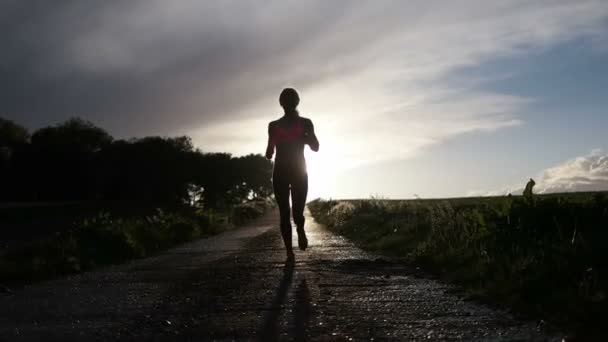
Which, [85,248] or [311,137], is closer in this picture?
[311,137]

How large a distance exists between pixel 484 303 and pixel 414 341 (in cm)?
149

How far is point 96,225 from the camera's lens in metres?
13.7

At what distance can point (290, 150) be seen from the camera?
8.79m

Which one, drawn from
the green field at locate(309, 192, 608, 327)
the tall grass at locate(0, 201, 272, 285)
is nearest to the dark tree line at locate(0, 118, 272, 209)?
the tall grass at locate(0, 201, 272, 285)

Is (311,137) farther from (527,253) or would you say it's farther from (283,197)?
(527,253)

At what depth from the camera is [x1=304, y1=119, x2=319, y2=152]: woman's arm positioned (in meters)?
8.85

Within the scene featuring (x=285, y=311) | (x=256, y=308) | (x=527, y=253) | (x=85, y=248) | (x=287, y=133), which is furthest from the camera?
(x=85, y=248)

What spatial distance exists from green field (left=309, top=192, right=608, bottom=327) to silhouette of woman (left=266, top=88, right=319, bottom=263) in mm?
1726

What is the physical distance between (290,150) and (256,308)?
4.10 m

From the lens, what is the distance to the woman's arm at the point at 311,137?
8.85 metres

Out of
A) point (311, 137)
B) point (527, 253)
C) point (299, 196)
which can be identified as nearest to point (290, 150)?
point (311, 137)

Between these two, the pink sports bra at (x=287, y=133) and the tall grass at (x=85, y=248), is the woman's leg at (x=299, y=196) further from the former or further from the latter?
the tall grass at (x=85, y=248)

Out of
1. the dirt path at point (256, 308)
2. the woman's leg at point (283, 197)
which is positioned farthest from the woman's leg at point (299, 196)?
the dirt path at point (256, 308)

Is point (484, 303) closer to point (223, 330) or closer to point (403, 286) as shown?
point (403, 286)
